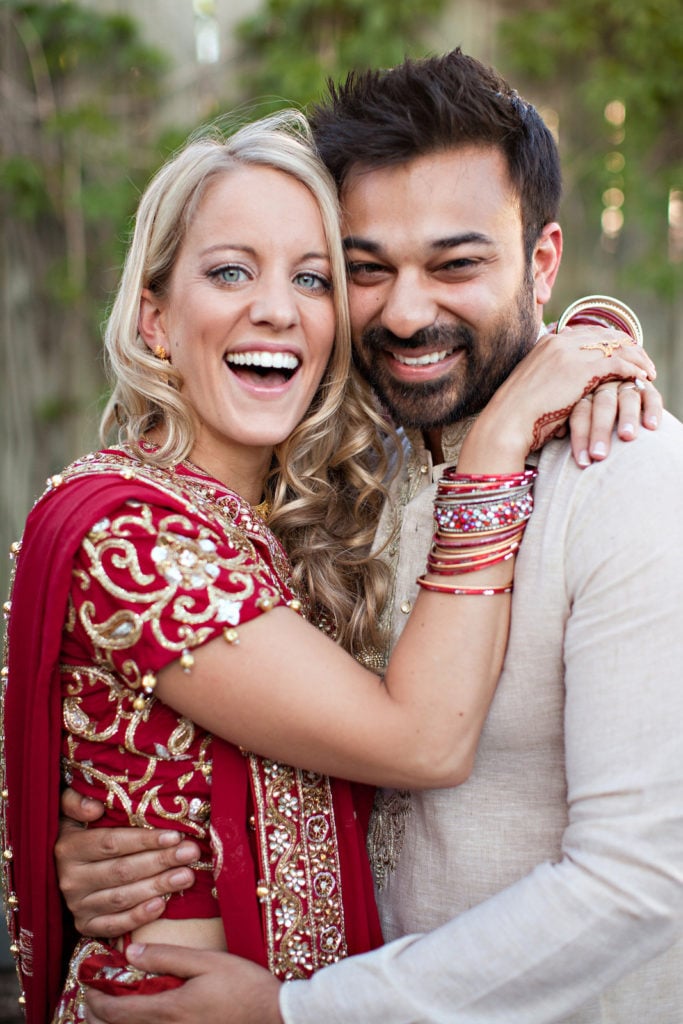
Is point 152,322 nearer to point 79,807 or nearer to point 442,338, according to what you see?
point 442,338

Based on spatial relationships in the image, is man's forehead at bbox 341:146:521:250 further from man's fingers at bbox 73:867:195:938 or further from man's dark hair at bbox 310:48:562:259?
man's fingers at bbox 73:867:195:938

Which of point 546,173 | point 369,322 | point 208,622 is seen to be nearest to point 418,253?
point 369,322

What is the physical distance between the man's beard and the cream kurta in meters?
0.34

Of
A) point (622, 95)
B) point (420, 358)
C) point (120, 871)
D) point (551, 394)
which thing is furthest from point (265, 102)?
point (120, 871)

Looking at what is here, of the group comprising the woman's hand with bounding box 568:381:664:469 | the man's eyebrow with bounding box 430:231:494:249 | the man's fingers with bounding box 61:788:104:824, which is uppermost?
the man's eyebrow with bounding box 430:231:494:249

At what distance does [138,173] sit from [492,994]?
3108 millimetres

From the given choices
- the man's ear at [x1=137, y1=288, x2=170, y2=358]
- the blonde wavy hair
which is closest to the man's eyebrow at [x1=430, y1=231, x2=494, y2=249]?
the blonde wavy hair

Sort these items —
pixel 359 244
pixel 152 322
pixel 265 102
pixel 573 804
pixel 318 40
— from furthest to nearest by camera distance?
1. pixel 318 40
2. pixel 265 102
3. pixel 152 322
4. pixel 359 244
5. pixel 573 804

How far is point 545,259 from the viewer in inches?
84.6

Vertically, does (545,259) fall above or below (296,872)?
above

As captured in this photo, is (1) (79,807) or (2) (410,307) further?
(2) (410,307)

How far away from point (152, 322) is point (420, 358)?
0.61 meters

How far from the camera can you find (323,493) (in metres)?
2.37

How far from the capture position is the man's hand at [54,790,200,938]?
1720 mm
